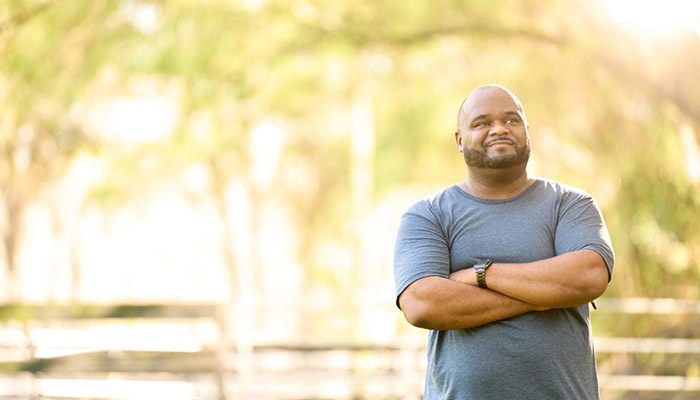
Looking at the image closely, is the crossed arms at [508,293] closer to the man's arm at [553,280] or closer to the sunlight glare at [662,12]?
the man's arm at [553,280]

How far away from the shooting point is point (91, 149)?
44.2ft

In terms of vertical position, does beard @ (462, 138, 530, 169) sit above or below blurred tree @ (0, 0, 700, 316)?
→ below

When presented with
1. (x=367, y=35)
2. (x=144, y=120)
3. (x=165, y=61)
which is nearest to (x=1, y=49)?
(x=165, y=61)

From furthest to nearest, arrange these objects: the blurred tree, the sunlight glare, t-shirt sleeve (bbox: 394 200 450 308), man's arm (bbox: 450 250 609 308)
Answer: the blurred tree < the sunlight glare < t-shirt sleeve (bbox: 394 200 450 308) < man's arm (bbox: 450 250 609 308)

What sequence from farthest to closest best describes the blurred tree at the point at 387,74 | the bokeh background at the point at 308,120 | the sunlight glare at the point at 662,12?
the blurred tree at the point at 387,74, the bokeh background at the point at 308,120, the sunlight glare at the point at 662,12

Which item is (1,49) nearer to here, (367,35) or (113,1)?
(113,1)

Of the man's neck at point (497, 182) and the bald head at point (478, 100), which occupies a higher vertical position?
the bald head at point (478, 100)

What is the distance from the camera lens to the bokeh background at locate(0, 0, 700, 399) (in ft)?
25.1

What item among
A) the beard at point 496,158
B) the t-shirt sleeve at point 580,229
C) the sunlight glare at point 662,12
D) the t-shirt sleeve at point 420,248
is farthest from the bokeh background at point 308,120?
the t-shirt sleeve at point 420,248

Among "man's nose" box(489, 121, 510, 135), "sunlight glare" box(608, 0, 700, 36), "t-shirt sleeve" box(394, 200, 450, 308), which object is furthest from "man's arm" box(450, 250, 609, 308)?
"sunlight glare" box(608, 0, 700, 36)

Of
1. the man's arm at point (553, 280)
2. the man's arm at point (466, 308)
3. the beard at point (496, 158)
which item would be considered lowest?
the man's arm at point (466, 308)

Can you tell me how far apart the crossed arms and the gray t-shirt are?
4 centimetres

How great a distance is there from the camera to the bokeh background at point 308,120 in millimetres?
7641

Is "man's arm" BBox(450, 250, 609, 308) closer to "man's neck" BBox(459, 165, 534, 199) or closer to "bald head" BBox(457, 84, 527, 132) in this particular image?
"man's neck" BBox(459, 165, 534, 199)
